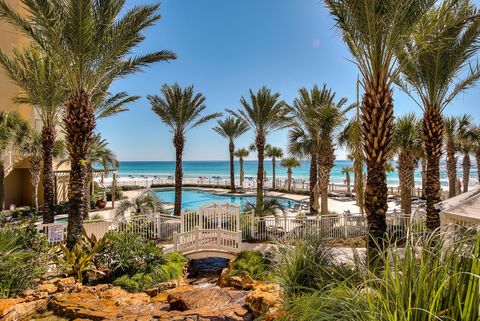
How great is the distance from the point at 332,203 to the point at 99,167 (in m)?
19.0

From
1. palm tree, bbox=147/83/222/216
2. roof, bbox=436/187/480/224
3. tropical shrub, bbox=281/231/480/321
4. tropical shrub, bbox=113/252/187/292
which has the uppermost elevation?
palm tree, bbox=147/83/222/216

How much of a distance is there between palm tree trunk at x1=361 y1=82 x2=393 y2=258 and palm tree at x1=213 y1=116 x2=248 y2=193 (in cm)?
2194

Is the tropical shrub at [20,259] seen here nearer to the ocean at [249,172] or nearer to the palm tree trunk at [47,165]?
the palm tree trunk at [47,165]

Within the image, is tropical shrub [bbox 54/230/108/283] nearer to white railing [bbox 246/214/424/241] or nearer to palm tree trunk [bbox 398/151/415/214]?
white railing [bbox 246/214/424/241]

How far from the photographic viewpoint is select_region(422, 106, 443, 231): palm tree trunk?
870 centimetres

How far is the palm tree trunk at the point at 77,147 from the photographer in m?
7.80

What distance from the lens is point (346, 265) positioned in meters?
4.00

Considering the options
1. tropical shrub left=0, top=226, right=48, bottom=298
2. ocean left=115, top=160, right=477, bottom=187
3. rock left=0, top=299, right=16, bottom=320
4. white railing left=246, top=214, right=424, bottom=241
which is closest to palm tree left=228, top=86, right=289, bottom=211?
white railing left=246, top=214, right=424, bottom=241

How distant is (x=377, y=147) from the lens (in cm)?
614

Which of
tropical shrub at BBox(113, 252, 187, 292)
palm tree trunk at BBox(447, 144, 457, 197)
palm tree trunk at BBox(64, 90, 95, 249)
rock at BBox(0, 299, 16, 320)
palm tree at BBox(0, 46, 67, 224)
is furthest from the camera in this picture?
palm tree trunk at BBox(447, 144, 457, 197)

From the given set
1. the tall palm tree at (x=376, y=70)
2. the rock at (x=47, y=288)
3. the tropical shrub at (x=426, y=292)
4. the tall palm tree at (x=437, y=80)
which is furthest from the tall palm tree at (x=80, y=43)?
the tall palm tree at (x=437, y=80)

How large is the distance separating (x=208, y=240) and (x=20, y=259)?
5.39m

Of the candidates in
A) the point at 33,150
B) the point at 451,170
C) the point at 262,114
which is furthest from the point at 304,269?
the point at 451,170

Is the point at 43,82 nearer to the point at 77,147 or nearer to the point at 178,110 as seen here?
the point at 77,147
